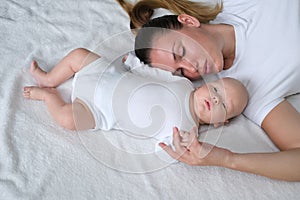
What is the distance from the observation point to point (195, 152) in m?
0.93

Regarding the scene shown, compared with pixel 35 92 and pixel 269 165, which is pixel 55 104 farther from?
pixel 269 165

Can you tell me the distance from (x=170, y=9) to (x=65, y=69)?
0.40 meters

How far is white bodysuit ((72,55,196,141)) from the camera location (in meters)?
1.00

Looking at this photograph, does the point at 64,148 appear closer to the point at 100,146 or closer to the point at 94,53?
the point at 100,146

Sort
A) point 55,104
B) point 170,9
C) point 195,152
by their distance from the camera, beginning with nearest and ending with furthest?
1. point 195,152
2. point 55,104
3. point 170,9

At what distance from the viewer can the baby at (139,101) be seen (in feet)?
3.29

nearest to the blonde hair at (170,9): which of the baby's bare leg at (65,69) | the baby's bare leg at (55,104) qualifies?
the baby's bare leg at (65,69)

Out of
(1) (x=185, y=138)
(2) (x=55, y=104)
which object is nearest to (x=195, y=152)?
(1) (x=185, y=138)


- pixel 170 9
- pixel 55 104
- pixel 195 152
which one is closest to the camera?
pixel 195 152

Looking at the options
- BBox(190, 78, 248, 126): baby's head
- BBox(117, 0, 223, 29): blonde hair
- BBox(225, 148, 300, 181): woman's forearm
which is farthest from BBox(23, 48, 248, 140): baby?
BBox(117, 0, 223, 29): blonde hair

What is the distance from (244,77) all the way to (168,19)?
237mm

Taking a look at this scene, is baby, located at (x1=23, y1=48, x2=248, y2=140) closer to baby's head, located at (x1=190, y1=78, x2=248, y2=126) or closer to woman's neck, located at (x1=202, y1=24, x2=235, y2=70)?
baby's head, located at (x1=190, y1=78, x2=248, y2=126)

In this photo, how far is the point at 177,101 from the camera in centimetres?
103

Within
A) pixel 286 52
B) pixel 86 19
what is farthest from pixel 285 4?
pixel 86 19
